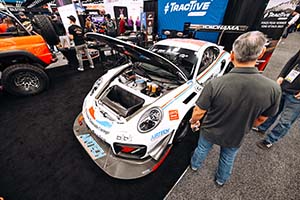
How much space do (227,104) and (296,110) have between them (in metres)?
1.31

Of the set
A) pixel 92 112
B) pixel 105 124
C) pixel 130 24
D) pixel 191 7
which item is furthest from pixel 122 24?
pixel 105 124

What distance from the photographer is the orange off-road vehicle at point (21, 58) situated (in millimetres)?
2512

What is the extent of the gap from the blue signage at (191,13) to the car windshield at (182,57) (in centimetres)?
347

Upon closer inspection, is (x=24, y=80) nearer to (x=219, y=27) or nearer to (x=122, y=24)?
(x=219, y=27)

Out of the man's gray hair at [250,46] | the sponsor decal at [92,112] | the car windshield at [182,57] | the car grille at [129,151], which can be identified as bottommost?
the car grille at [129,151]

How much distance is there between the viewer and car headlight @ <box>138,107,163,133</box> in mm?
1385

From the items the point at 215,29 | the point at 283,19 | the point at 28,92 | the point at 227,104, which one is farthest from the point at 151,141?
the point at 215,29

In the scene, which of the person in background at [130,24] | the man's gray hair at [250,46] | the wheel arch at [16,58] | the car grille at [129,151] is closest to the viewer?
the man's gray hair at [250,46]

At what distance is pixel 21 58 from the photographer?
2.78 m

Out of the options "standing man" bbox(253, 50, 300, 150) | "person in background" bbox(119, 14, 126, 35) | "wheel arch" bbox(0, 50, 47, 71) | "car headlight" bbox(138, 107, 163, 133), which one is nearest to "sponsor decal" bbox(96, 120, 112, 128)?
"car headlight" bbox(138, 107, 163, 133)

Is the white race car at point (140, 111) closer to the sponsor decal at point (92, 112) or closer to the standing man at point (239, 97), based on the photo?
the sponsor decal at point (92, 112)

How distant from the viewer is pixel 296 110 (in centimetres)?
154

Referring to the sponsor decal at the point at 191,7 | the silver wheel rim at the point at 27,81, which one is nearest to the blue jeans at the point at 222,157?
the silver wheel rim at the point at 27,81

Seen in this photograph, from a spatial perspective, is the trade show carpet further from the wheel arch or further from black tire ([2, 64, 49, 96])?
the wheel arch
